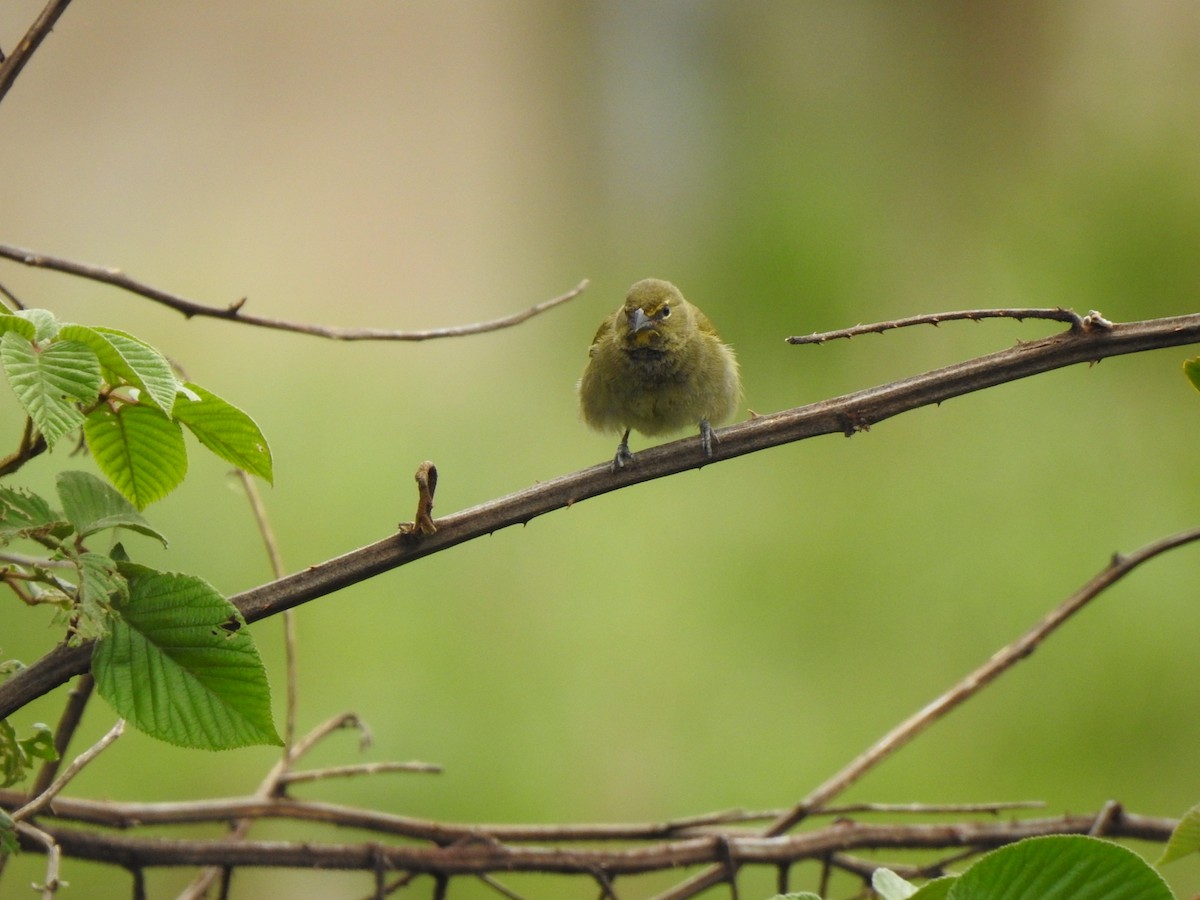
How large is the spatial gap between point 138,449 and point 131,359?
151 mm

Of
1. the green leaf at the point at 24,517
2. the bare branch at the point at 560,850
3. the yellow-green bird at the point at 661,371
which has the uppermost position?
the yellow-green bird at the point at 661,371

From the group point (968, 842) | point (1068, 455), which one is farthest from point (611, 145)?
point (968, 842)

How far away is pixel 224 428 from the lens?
0.80 m

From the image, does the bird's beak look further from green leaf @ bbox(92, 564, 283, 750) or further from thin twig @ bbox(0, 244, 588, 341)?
green leaf @ bbox(92, 564, 283, 750)

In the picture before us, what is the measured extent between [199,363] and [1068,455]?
1863 mm

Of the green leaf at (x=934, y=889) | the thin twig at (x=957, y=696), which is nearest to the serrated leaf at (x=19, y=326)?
the green leaf at (x=934, y=889)

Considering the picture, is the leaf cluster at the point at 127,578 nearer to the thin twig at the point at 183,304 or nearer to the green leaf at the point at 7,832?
the green leaf at the point at 7,832

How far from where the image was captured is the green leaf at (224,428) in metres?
0.79

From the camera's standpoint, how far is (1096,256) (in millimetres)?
2371

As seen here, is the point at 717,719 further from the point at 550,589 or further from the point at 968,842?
the point at 968,842

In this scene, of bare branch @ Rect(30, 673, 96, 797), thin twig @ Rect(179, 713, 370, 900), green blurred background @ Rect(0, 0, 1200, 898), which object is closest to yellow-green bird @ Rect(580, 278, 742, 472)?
green blurred background @ Rect(0, 0, 1200, 898)

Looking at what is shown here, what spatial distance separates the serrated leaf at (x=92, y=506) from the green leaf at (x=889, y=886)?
0.52 meters

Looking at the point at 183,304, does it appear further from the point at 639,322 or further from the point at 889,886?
the point at 639,322

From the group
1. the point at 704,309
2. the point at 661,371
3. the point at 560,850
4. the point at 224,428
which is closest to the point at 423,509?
the point at 224,428
